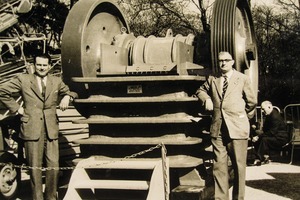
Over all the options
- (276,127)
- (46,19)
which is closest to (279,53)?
(46,19)

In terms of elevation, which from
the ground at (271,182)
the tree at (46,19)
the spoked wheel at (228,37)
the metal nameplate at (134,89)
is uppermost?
the tree at (46,19)

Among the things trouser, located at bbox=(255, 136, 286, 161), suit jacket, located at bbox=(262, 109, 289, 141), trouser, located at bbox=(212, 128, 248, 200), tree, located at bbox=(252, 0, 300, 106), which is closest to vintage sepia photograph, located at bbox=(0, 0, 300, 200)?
trouser, located at bbox=(212, 128, 248, 200)

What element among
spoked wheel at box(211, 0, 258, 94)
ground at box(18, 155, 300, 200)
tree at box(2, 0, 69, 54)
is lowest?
ground at box(18, 155, 300, 200)

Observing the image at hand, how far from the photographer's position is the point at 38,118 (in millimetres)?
5207

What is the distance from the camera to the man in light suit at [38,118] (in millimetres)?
5176

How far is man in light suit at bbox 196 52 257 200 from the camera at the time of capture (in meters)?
4.86

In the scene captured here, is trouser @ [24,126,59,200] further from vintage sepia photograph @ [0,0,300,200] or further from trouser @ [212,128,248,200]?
Answer: trouser @ [212,128,248,200]

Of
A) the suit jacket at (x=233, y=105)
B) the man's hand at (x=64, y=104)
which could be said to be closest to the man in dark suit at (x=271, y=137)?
the suit jacket at (x=233, y=105)

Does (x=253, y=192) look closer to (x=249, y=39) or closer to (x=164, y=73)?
(x=164, y=73)

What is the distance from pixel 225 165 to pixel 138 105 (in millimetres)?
1313

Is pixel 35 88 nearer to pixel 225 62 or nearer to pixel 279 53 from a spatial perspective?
pixel 225 62

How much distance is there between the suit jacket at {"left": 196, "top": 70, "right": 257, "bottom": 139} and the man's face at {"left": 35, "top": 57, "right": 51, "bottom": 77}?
72.9 inches

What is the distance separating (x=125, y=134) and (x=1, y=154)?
1.67 metres

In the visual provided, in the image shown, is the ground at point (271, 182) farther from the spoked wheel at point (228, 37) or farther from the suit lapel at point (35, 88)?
the spoked wheel at point (228, 37)
